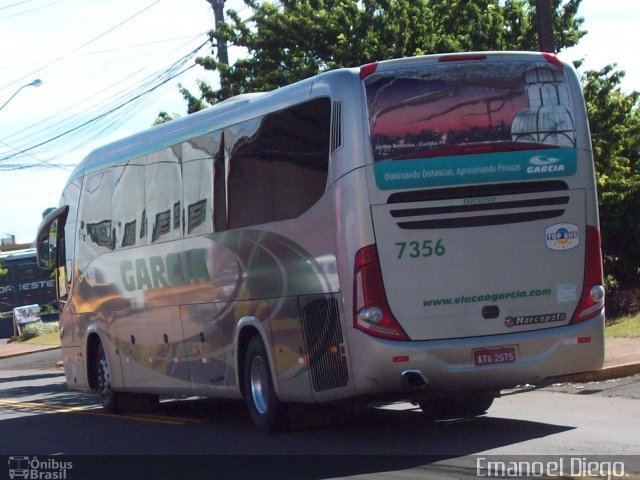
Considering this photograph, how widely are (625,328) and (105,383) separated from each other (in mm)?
8533

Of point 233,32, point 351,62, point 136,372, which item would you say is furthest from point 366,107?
point 233,32

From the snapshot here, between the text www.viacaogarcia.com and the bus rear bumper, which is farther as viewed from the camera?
the text www.viacaogarcia.com

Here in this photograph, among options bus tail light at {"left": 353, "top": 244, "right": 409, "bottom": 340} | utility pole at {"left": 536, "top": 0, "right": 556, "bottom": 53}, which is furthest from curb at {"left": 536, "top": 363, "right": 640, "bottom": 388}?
bus tail light at {"left": 353, "top": 244, "right": 409, "bottom": 340}

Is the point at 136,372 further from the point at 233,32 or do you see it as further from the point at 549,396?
the point at 233,32

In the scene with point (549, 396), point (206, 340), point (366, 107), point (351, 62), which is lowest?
point (549, 396)

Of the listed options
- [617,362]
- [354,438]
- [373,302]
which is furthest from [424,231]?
[617,362]

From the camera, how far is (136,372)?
15898 millimetres

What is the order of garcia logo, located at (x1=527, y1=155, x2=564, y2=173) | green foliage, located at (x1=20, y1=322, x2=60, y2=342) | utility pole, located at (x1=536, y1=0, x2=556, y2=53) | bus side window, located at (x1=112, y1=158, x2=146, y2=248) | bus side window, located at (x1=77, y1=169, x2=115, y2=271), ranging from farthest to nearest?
green foliage, located at (x1=20, y1=322, x2=60, y2=342)
utility pole, located at (x1=536, y1=0, x2=556, y2=53)
bus side window, located at (x1=77, y1=169, x2=115, y2=271)
bus side window, located at (x1=112, y1=158, x2=146, y2=248)
garcia logo, located at (x1=527, y1=155, x2=564, y2=173)

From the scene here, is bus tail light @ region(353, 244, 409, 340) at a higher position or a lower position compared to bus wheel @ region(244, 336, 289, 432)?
higher

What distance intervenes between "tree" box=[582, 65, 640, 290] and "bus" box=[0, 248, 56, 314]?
5801 cm

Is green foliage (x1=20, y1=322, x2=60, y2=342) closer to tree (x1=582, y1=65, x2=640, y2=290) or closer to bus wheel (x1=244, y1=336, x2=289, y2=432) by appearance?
tree (x1=582, y1=65, x2=640, y2=290)

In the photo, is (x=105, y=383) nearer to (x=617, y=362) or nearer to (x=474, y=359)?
(x=617, y=362)

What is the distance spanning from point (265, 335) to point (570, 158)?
12.1 ft

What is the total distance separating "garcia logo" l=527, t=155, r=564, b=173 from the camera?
10.8 metres
